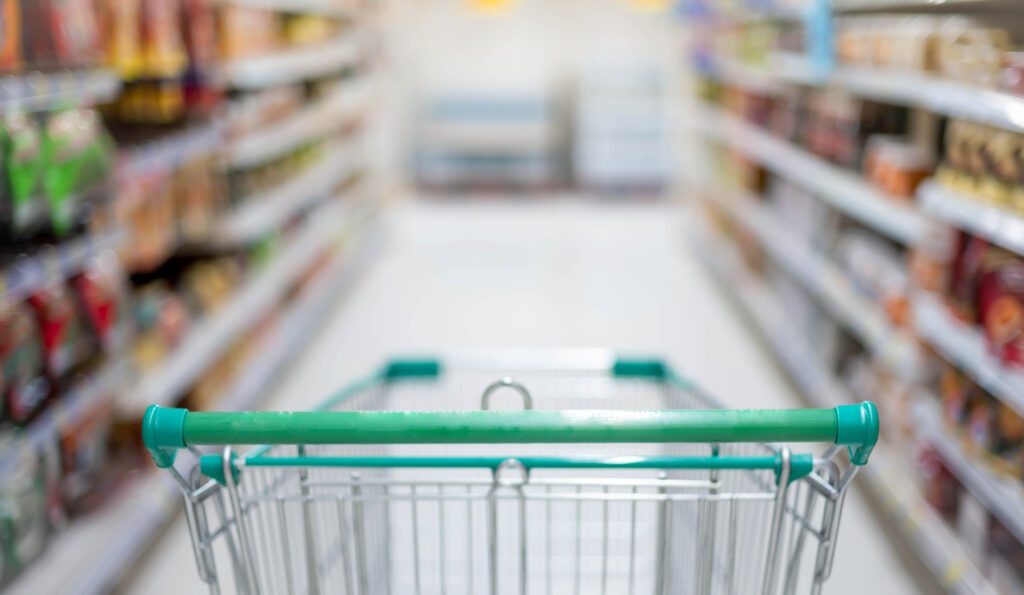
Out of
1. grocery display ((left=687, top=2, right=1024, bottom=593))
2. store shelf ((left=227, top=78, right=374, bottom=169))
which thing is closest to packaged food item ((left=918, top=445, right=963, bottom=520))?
grocery display ((left=687, top=2, right=1024, bottom=593))

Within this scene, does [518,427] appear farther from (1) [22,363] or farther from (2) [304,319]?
(2) [304,319]

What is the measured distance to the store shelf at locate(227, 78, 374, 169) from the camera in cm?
442

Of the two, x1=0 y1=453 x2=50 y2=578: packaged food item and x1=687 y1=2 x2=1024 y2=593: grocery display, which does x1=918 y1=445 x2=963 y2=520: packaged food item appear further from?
x1=0 y1=453 x2=50 y2=578: packaged food item

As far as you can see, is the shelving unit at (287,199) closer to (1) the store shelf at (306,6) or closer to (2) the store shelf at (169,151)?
(2) the store shelf at (169,151)

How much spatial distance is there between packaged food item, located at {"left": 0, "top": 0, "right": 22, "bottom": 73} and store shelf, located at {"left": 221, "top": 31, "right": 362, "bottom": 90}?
1.64 m

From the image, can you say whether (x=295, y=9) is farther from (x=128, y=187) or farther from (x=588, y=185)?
(x=588, y=185)

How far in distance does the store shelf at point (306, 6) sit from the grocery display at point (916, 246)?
8.13 feet

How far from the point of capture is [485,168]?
10352 mm

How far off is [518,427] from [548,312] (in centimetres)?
486

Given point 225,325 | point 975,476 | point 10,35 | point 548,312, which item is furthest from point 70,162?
point 548,312

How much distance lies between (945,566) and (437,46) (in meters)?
8.91

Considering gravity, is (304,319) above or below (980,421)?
below

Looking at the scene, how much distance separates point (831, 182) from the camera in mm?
3994

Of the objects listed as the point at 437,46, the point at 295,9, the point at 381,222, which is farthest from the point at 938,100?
the point at 437,46
